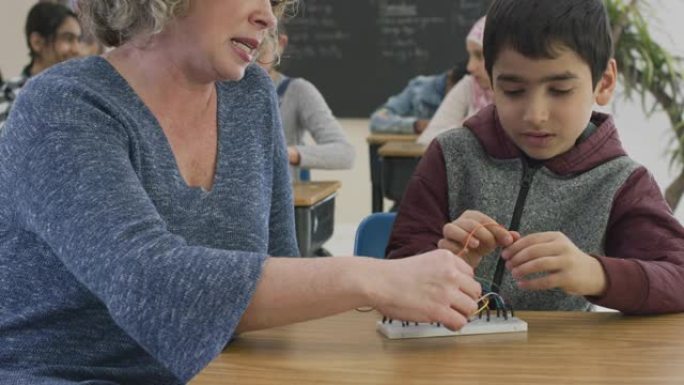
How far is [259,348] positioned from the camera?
119 cm

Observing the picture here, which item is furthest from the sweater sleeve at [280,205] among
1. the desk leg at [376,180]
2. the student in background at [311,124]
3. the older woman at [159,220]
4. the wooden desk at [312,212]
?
the desk leg at [376,180]

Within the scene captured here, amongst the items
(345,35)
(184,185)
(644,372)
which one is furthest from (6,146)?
(345,35)

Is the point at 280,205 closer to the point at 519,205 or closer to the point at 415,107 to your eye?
the point at 519,205

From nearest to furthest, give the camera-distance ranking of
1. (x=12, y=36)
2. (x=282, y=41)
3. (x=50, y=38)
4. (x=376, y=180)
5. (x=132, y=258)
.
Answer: (x=132, y=258)
(x=282, y=41)
(x=50, y=38)
(x=376, y=180)
(x=12, y=36)

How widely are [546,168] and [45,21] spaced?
14.9ft

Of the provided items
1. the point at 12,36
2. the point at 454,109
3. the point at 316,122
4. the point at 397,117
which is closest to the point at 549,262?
the point at 316,122

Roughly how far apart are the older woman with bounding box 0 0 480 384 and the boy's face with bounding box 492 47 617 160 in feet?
1.21

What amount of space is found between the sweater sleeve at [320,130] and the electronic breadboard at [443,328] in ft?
10.2

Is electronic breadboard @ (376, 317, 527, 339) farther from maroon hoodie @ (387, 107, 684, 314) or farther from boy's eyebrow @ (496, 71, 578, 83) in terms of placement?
boy's eyebrow @ (496, 71, 578, 83)

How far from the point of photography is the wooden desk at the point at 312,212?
11.0 ft

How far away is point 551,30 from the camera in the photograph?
1548 mm

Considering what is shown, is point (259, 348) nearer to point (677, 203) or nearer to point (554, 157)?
point (554, 157)

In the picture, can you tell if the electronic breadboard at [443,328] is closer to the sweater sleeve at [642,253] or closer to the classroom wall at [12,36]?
the sweater sleeve at [642,253]

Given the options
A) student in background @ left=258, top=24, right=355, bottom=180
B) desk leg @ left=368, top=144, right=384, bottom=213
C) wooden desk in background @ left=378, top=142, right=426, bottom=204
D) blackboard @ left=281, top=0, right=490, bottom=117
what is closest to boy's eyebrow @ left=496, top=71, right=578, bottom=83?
student in background @ left=258, top=24, right=355, bottom=180
